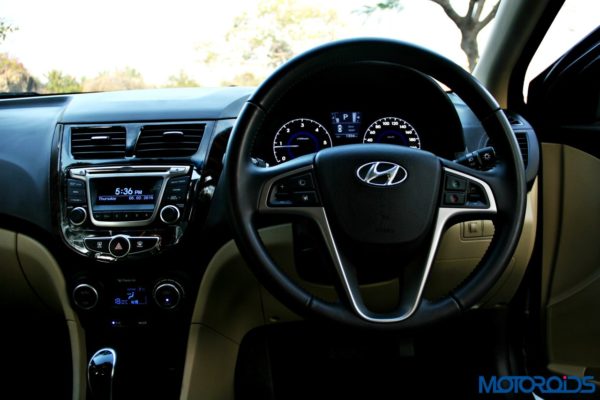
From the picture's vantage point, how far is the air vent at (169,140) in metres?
1.91

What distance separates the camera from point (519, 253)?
2.04 meters

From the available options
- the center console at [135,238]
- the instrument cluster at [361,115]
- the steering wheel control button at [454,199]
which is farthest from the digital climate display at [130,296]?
the steering wheel control button at [454,199]

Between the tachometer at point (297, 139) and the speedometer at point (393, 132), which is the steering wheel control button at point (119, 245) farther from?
the speedometer at point (393, 132)

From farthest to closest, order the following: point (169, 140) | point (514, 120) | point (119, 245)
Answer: point (514, 120)
point (169, 140)
point (119, 245)

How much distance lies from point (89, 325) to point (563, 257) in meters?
1.73

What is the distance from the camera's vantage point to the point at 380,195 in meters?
1.48

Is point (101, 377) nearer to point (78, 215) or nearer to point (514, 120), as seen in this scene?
point (78, 215)

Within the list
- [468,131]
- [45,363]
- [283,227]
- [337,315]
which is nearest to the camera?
[337,315]

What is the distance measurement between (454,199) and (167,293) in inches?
37.7

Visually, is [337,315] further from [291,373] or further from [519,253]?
[291,373]

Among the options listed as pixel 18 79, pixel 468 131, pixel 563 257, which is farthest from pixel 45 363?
pixel 563 257

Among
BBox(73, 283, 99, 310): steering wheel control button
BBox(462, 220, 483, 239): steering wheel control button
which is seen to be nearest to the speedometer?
BBox(462, 220, 483, 239): steering wheel control button

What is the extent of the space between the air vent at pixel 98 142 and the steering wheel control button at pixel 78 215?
190 millimetres

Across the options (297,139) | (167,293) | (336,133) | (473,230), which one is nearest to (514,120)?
(473,230)
